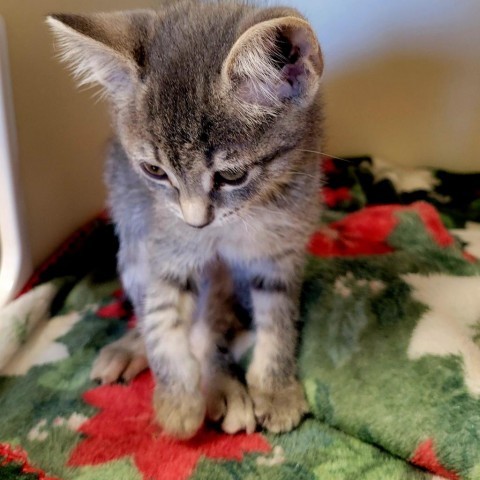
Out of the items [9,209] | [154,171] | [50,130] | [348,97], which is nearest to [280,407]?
[154,171]

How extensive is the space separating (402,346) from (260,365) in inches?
9.9

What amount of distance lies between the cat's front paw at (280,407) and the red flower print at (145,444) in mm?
31

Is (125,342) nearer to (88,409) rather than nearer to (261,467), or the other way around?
(88,409)

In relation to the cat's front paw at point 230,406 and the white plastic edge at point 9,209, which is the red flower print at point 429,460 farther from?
the white plastic edge at point 9,209

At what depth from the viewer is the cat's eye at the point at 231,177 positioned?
85cm

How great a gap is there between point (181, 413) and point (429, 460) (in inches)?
15.2

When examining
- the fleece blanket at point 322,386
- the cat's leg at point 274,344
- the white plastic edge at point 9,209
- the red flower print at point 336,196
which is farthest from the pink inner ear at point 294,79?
the red flower print at point 336,196

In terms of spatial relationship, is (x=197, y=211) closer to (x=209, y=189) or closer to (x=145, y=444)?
(x=209, y=189)

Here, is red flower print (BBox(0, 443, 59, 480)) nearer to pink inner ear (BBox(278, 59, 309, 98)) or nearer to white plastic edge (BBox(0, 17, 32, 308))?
white plastic edge (BBox(0, 17, 32, 308))

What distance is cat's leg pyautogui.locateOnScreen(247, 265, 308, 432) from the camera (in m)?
1.03

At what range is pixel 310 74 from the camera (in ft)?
2.67

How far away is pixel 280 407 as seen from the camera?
101 centimetres

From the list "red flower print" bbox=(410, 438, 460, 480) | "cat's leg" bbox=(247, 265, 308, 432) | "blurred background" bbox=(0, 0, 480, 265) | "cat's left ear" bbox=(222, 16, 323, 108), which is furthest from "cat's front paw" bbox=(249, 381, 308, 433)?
"blurred background" bbox=(0, 0, 480, 265)

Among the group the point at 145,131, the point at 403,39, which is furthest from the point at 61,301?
the point at 403,39
